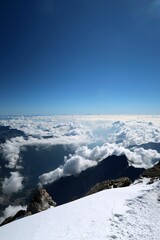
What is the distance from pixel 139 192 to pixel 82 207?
912 cm

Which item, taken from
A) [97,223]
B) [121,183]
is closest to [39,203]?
[121,183]

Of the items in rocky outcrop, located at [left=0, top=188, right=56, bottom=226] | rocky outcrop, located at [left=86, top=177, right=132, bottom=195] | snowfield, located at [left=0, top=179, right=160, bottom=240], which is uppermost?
snowfield, located at [left=0, top=179, right=160, bottom=240]

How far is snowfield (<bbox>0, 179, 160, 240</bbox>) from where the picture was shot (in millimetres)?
12578

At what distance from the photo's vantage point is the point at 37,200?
3106 centimetres

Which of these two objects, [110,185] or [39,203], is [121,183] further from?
[39,203]

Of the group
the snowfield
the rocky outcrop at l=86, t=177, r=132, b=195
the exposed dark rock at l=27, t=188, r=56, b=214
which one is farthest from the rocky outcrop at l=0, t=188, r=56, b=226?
the snowfield

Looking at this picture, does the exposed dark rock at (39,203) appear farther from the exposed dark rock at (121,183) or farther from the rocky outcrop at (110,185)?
the exposed dark rock at (121,183)

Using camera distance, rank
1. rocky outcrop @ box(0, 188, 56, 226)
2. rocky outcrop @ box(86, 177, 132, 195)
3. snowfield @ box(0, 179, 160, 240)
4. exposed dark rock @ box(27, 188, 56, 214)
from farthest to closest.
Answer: rocky outcrop @ box(86, 177, 132, 195) < exposed dark rock @ box(27, 188, 56, 214) < rocky outcrop @ box(0, 188, 56, 226) < snowfield @ box(0, 179, 160, 240)


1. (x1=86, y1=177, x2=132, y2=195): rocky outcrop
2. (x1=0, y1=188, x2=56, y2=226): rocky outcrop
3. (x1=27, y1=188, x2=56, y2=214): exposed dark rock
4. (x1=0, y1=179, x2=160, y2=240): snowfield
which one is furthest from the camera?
(x1=86, y1=177, x2=132, y2=195): rocky outcrop

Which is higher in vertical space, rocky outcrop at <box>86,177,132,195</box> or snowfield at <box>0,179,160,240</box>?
snowfield at <box>0,179,160,240</box>

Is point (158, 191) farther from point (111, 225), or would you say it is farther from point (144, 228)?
point (111, 225)

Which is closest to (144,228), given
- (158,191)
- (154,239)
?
(154,239)

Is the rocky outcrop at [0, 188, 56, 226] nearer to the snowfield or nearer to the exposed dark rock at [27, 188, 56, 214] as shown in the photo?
the exposed dark rock at [27, 188, 56, 214]

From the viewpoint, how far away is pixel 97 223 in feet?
46.6
